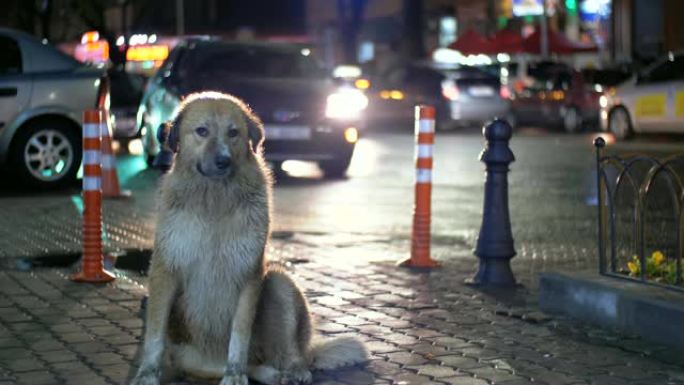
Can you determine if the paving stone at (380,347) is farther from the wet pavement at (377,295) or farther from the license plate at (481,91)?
the license plate at (481,91)

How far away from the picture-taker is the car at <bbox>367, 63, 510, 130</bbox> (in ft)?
110

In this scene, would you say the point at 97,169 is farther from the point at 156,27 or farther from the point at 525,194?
the point at 156,27

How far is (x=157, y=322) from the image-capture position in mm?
5449

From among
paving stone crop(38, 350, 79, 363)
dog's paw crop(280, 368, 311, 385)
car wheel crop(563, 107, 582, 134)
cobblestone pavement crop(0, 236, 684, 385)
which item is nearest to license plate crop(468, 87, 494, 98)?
car wheel crop(563, 107, 582, 134)

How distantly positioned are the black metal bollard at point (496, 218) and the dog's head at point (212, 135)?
11.7 feet

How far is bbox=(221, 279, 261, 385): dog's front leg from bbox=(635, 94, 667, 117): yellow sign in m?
20.4

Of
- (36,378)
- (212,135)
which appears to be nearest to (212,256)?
(212,135)

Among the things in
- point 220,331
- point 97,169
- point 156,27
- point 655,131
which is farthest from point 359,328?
point 156,27

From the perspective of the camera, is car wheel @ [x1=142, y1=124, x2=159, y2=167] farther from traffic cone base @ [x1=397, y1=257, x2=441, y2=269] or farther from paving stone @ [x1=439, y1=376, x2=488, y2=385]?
paving stone @ [x1=439, y1=376, x2=488, y2=385]

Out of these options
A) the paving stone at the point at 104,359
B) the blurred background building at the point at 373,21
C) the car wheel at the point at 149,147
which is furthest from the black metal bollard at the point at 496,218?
the blurred background building at the point at 373,21

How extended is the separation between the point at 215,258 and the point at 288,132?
10423mm

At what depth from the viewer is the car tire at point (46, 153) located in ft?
46.6

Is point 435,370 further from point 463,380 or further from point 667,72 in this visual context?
point 667,72

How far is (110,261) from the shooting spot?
9484 millimetres
